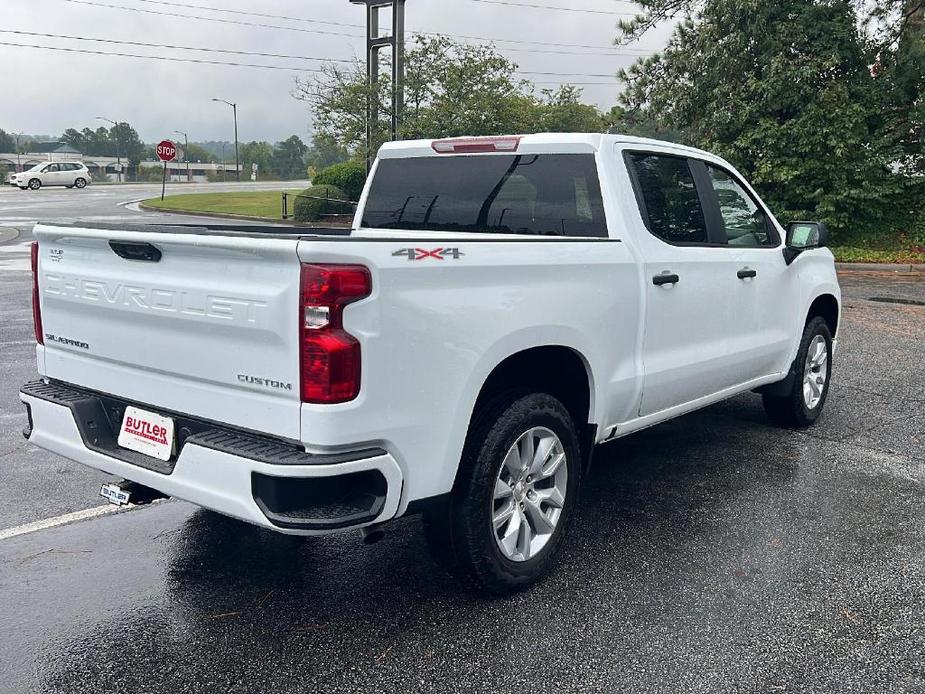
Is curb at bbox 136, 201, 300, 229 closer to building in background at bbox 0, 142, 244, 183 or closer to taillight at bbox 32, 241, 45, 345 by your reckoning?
taillight at bbox 32, 241, 45, 345

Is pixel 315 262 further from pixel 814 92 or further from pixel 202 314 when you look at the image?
pixel 814 92

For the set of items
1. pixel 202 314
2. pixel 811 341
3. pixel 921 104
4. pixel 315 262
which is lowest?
pixel 811 341

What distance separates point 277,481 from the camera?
2.75 meters

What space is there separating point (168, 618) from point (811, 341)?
4.53 meters

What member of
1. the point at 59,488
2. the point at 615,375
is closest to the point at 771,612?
the point at 615,375

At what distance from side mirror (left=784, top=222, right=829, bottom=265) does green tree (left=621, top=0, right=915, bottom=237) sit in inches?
553

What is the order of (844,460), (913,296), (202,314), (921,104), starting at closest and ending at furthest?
(202,314)
(844,460)
(913,296)
(921,104)

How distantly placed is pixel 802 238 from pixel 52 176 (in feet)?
180

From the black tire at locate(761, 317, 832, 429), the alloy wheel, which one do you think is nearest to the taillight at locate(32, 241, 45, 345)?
the alloy wheel

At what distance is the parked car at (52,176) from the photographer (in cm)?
5072

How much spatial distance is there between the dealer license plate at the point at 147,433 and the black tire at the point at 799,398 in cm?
427

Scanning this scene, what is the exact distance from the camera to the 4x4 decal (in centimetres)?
287

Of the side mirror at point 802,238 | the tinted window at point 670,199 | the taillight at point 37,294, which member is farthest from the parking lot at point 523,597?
the tinted window at point 670,199

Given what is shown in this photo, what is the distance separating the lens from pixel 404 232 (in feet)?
15.5
